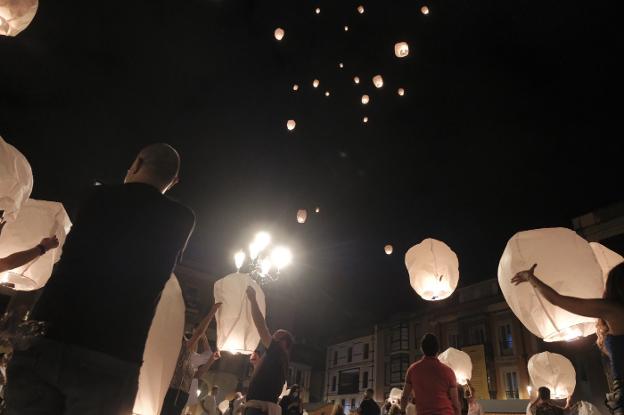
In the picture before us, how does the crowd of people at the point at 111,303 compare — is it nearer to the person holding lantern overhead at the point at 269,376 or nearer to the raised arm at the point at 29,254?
the raised arm at the point at 29,254

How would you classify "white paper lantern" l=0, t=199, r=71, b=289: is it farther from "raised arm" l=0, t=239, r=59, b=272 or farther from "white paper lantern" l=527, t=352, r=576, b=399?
"white paper lantern" l=527, t=352, r=576, b=399

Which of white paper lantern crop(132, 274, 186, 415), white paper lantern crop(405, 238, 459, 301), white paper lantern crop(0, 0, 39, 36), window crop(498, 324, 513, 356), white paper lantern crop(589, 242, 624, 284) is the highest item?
window crop(498, 324, 513, 356)

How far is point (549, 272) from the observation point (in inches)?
120

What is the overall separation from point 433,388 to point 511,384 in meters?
22.5

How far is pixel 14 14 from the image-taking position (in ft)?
10.1

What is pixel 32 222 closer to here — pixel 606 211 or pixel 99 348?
pixel 99 348

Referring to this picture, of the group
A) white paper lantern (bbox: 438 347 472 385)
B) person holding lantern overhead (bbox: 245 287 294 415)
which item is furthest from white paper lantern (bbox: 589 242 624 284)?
white paper lantern (bbox: 438 347 472 385)

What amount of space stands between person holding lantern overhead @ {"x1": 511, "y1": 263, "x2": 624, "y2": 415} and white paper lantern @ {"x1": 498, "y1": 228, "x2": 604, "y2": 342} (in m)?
0.38

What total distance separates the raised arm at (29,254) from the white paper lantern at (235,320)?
1943mm

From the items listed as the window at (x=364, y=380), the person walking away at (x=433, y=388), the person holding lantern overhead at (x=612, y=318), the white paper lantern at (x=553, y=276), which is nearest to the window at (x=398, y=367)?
the window at (x=364, y=380)

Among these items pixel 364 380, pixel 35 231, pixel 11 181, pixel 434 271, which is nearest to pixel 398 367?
pixel 364 380

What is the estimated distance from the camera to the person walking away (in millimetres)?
3756

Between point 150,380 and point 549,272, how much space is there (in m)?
3.05

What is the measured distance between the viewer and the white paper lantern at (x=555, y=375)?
7.93m
